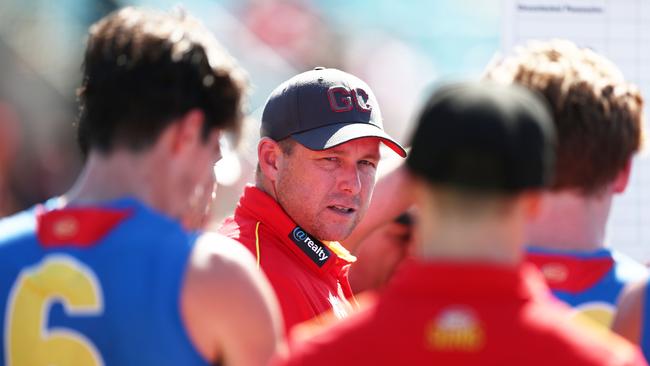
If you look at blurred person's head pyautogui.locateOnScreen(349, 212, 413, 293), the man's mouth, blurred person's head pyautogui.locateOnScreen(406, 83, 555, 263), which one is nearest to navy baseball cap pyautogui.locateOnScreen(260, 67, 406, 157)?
the man's mouth

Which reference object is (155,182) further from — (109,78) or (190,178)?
(109,78)

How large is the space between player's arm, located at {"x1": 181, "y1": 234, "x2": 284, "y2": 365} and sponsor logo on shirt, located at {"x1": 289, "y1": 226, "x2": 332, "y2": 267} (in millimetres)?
1362

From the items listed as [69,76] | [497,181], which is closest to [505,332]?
[497,181]

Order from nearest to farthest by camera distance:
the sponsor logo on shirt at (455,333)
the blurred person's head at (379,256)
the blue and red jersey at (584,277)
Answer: the sponsor logo on shirt at (455,333), the blue and red jersey at (584,277), the blurred person's head at (379,256)

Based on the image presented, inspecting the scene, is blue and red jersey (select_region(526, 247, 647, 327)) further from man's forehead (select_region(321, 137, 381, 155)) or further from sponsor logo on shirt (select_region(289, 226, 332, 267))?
man's forehead (select_region(321, 137, 381, 155))

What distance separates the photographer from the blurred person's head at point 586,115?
2117 mm

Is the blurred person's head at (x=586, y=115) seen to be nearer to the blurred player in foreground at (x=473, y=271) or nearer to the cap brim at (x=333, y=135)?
the blurred player in foreground at (x=473, y=271)

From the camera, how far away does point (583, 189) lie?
2.13 meters

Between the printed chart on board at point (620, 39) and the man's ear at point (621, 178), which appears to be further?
the printed chart on board at point (620, 39)

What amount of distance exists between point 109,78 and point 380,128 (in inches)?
66.7

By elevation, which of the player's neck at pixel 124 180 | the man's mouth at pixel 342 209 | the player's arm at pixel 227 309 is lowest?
the man's mouth at pixel 342 209

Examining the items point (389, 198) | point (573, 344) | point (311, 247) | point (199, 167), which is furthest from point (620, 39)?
point (573, 344)

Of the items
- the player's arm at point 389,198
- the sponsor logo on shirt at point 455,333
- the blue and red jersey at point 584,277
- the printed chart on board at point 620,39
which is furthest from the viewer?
the printed chart on board at point 620,39

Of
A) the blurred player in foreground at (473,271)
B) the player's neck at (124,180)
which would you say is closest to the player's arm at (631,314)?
the blurred player in foreground at (473,271)
